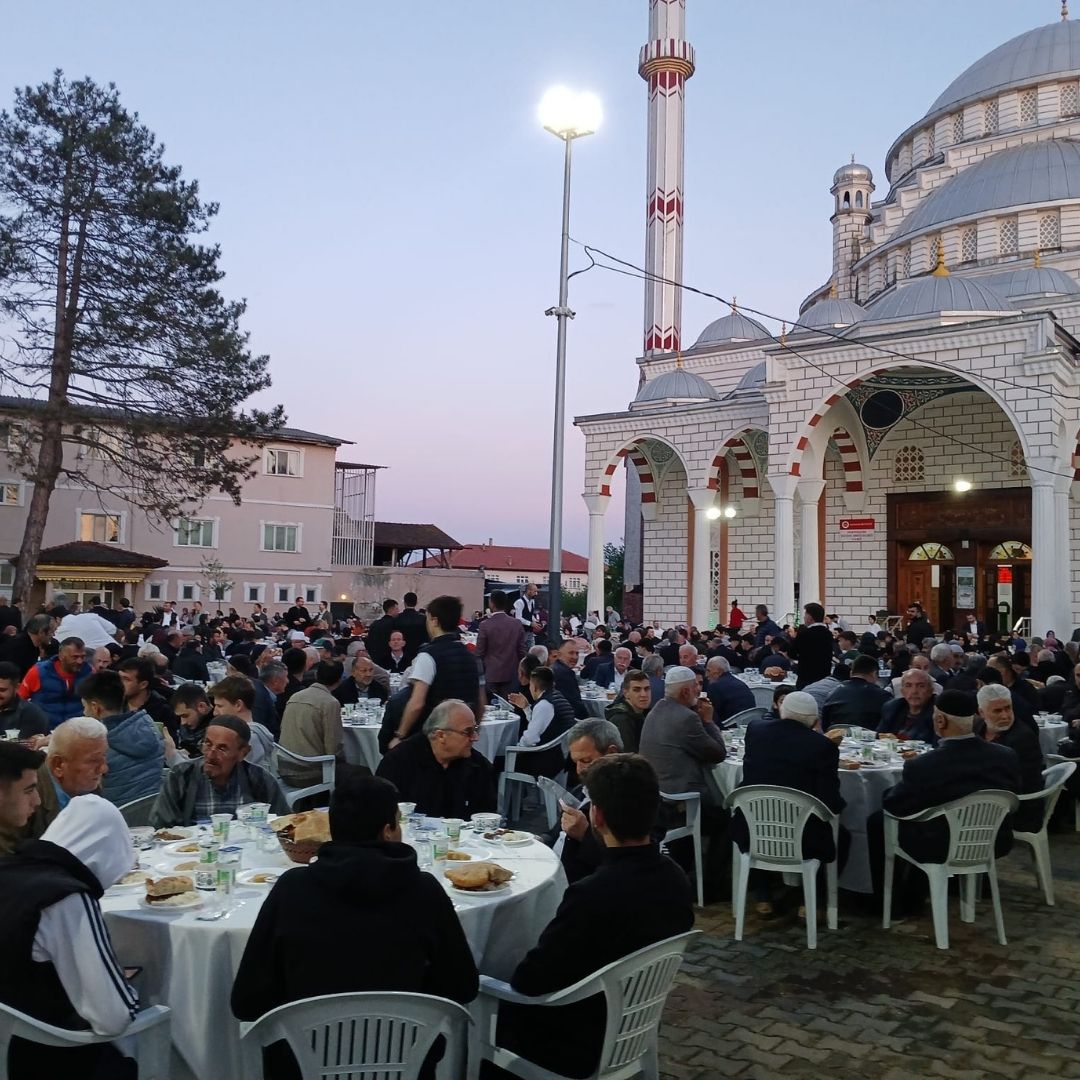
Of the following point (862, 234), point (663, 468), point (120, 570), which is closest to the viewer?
point (663, 468)

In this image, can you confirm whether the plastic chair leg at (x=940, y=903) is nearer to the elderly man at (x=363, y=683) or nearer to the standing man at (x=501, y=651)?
the standing man at (x=501, y=651)

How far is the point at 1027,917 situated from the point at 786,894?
125 centimetres

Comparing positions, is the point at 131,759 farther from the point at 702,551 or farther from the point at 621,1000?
the point at 702,551

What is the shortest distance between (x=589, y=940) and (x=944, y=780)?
287 centimetres

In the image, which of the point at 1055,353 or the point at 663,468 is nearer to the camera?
the point at 1055,353

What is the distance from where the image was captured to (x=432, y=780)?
4391 mm

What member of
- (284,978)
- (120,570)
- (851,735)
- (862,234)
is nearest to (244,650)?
(851,735)

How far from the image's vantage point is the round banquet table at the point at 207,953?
282cm

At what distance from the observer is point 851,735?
675cm

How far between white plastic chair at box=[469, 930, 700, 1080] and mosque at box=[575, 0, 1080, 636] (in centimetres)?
1506

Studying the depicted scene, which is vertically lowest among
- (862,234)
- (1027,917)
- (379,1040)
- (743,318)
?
(1027,917)

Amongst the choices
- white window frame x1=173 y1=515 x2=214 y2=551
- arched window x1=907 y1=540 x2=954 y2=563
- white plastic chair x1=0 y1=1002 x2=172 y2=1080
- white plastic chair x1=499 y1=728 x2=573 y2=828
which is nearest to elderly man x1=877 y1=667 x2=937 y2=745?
white plastic chair x1=499 y1=728 x2=573 y2=828

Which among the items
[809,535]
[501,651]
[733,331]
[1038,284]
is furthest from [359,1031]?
[733,331]

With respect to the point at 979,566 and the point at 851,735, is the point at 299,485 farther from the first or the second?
the point at 851,735
